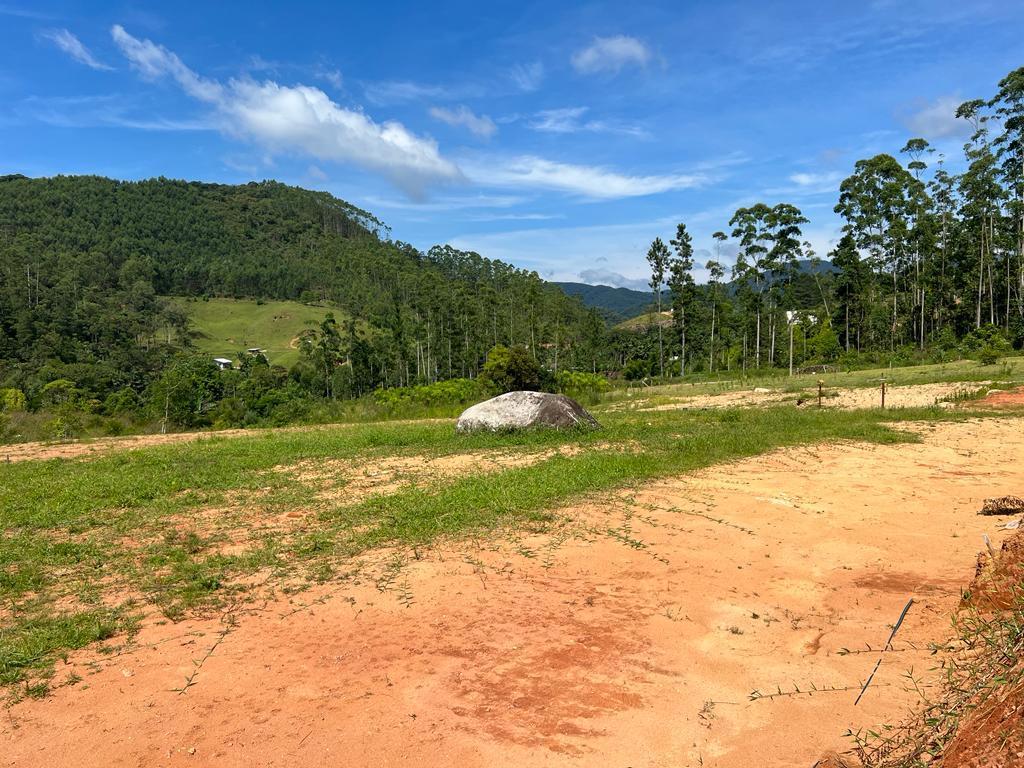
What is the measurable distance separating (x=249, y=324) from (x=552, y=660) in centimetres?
9466

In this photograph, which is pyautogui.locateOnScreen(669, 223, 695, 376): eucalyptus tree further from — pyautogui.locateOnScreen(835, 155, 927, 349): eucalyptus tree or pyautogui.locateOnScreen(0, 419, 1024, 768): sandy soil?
pyautogui.locateOnScreen(0, 419, 1024, 768): sandy soil

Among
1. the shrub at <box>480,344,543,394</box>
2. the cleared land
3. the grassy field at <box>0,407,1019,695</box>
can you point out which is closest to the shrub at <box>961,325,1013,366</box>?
the shrub at <box>480,344,543,394</box>

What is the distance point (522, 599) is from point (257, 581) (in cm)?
233

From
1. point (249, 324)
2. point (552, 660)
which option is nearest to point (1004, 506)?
point (552, 660)

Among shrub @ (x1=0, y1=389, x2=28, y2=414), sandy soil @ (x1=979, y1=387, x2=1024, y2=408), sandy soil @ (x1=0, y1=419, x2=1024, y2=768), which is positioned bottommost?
sandy soil @ (x1=0, y1=419, x2=1024, y2=768)

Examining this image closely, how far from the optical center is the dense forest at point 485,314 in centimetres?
3462

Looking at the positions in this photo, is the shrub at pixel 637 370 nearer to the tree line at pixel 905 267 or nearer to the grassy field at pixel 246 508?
the tree line at pixel 905 267

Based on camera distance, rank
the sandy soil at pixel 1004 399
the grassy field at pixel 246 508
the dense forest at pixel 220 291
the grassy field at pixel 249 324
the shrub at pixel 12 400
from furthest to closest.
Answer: the grassy field at pixel 249 324, the dense forest at pixel 220 291, the shrub at pixel 12 400, the sandy soil at pixel 1004 399, the grassy field at pixel 246 508

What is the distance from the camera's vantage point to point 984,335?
108 feet

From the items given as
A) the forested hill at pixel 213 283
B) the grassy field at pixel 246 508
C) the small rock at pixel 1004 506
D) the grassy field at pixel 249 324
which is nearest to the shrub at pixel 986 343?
the grassy field at pixel 246 508

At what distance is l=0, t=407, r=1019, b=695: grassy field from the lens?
16.2ft

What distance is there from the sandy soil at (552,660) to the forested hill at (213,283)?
4254 cm

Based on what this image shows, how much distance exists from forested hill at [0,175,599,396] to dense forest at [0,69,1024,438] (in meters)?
0.34

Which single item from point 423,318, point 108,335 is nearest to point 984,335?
point 423,318
